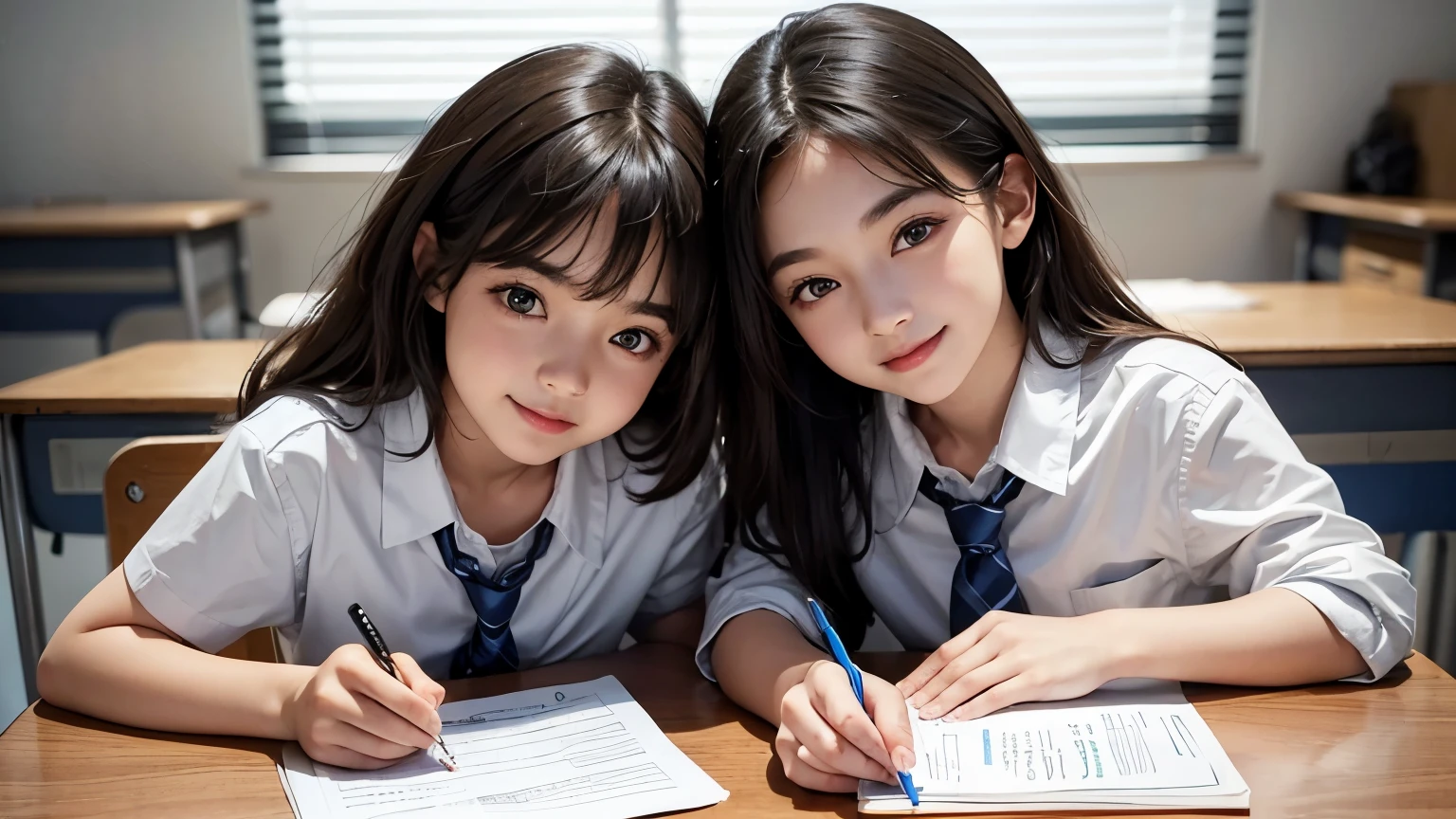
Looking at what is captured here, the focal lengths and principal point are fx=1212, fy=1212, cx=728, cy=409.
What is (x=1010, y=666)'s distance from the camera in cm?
91

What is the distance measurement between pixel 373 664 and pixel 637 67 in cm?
59

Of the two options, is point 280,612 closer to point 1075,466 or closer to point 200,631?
point 200,631

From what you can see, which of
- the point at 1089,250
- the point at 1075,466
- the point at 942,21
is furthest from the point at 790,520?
the point at 942,21

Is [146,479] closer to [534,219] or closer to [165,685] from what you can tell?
[165,685]

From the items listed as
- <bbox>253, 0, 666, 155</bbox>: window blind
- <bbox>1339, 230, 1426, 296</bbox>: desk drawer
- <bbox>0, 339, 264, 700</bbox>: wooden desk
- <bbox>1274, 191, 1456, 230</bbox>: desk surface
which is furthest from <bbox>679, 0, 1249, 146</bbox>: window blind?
<bbox>0, 339, 264, 700</bbox>: wooden desk

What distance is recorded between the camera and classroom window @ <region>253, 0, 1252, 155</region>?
3.82 meters

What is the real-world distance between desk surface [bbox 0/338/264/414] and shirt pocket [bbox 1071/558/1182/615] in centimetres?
121

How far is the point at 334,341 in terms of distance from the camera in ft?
3.90

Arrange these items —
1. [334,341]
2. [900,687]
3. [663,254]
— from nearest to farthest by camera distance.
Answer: [900,687]
[663,254]
[334,341]

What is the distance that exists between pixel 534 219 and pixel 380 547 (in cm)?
36

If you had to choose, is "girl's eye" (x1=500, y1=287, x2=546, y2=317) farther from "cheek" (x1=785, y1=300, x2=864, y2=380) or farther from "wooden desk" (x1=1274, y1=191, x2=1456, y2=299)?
"wooden desk" (x1=1274, y1=191, x2=1456, y2=299)

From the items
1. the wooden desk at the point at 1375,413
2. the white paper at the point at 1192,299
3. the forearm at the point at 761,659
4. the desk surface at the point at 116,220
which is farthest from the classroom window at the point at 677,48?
the forearm at the point at 761,659

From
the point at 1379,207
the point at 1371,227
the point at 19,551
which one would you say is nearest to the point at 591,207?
the point at 19,551

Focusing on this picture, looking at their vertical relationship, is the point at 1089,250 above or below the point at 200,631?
above
